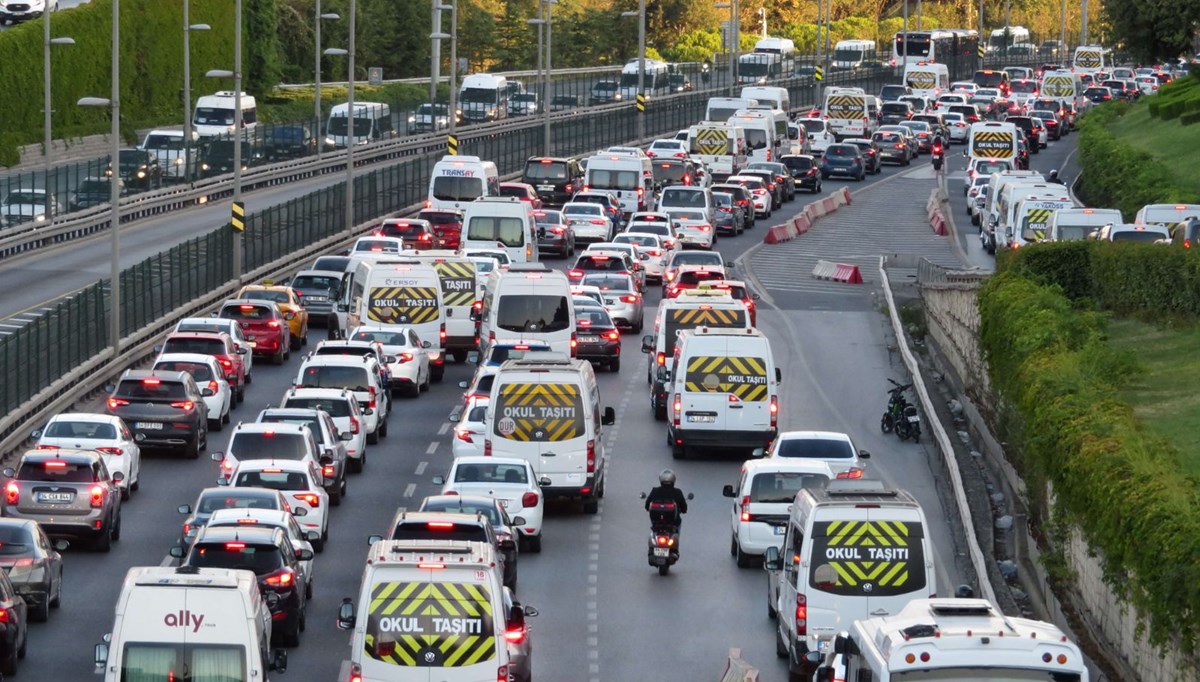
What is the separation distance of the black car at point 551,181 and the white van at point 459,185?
1097 centimetres

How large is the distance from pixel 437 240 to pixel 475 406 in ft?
90.3

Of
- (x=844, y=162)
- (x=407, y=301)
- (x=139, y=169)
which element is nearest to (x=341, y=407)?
(x=407, y=301)

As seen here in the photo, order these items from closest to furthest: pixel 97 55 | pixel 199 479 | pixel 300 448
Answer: pixel 300 448, pixel 199 479, pixel 97 55

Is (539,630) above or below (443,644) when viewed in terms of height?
below

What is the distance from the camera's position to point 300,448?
1357 inches

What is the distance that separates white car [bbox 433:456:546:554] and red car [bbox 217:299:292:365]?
1703 cm

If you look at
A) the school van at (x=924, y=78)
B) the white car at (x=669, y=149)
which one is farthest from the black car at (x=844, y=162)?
the school van at (x=924, y=78)

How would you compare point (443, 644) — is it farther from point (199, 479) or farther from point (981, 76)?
point (981, 76)

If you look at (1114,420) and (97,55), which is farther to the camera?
(97,55)

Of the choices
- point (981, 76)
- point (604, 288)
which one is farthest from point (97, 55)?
point (981, 76)

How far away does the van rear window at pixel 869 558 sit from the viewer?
24.4m

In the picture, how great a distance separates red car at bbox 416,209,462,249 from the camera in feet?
217

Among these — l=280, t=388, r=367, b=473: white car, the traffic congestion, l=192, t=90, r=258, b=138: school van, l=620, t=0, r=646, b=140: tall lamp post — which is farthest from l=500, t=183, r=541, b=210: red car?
l=280, t=388, r=367, b=473: white car

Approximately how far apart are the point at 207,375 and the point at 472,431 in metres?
6.74
